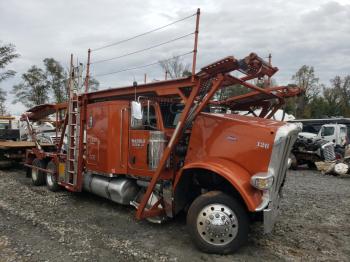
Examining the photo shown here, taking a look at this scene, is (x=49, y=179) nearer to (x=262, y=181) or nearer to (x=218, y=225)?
(x=218, y=225)

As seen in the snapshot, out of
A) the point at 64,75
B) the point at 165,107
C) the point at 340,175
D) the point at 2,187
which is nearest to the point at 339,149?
the point at 340,175

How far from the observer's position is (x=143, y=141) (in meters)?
6.61

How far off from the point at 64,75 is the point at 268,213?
43094 mm

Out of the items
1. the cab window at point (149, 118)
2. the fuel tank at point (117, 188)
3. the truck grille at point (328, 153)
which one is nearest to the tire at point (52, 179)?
the fuel tank at point (117, 188)

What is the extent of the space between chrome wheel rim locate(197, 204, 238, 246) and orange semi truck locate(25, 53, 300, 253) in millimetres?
14

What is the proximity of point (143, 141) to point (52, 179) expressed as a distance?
3905 mm

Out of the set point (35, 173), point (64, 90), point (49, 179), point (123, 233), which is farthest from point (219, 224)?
point (64, 90)

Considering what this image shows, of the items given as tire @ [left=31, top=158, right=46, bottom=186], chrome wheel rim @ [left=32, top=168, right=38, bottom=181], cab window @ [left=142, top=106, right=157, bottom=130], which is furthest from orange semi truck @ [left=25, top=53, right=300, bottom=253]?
chrome wheel rim @ [left=32, top=168, right=38, bottom=181]

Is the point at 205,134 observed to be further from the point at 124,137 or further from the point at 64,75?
the point at 64,75

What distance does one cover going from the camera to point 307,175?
1450 centimetres

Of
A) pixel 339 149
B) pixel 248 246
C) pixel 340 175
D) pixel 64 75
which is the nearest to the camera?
pixel 248 246

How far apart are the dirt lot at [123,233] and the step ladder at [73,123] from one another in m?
0.67

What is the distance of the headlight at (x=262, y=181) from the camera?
4789 millimetres

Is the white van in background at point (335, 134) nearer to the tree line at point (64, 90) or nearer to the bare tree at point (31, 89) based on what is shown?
the tree line at point (64, 90)
